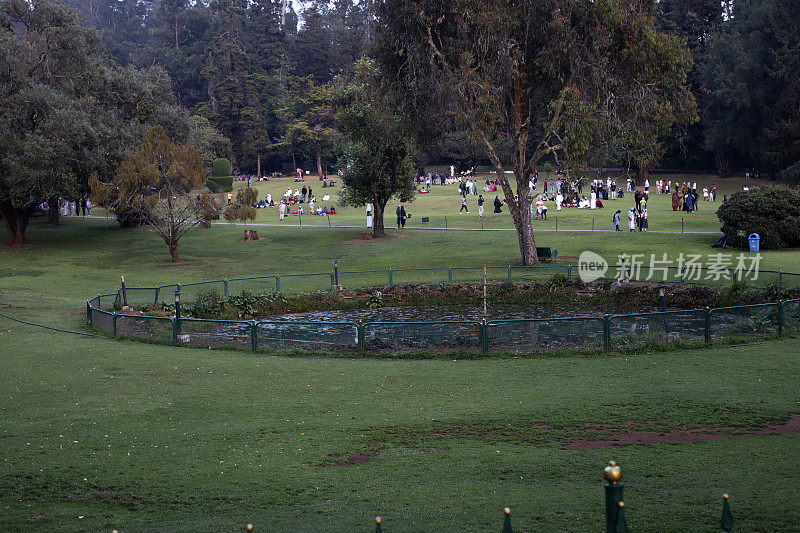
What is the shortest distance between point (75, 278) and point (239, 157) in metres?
74.6

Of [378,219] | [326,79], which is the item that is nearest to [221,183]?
[326,79]

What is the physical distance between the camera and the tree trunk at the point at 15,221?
147ft

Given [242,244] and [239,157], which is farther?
[239,157]

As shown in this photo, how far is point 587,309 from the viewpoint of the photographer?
26.3 m

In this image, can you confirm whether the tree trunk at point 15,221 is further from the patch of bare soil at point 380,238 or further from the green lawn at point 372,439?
the green lawn at point 372,439

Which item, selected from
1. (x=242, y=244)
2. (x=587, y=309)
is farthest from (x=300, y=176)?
(x=587, y=309)

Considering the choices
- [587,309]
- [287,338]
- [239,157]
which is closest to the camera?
[287,338]

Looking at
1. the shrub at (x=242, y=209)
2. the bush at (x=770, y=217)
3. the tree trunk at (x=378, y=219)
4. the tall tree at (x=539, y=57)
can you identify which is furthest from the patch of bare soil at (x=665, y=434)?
the tree trunk at (x=378, y=219)

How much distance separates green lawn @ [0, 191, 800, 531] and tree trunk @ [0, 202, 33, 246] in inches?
989

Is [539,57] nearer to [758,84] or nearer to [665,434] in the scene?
[665,434]

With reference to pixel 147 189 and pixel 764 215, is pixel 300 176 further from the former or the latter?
pixel 764 215

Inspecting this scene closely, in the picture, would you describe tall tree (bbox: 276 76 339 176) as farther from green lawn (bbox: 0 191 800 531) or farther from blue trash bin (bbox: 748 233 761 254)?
green lawn (bbox: 0 191 800 531)

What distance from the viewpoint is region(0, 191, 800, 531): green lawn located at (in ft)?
26.8

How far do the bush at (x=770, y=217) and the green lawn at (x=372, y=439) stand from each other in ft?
A: 65.1
